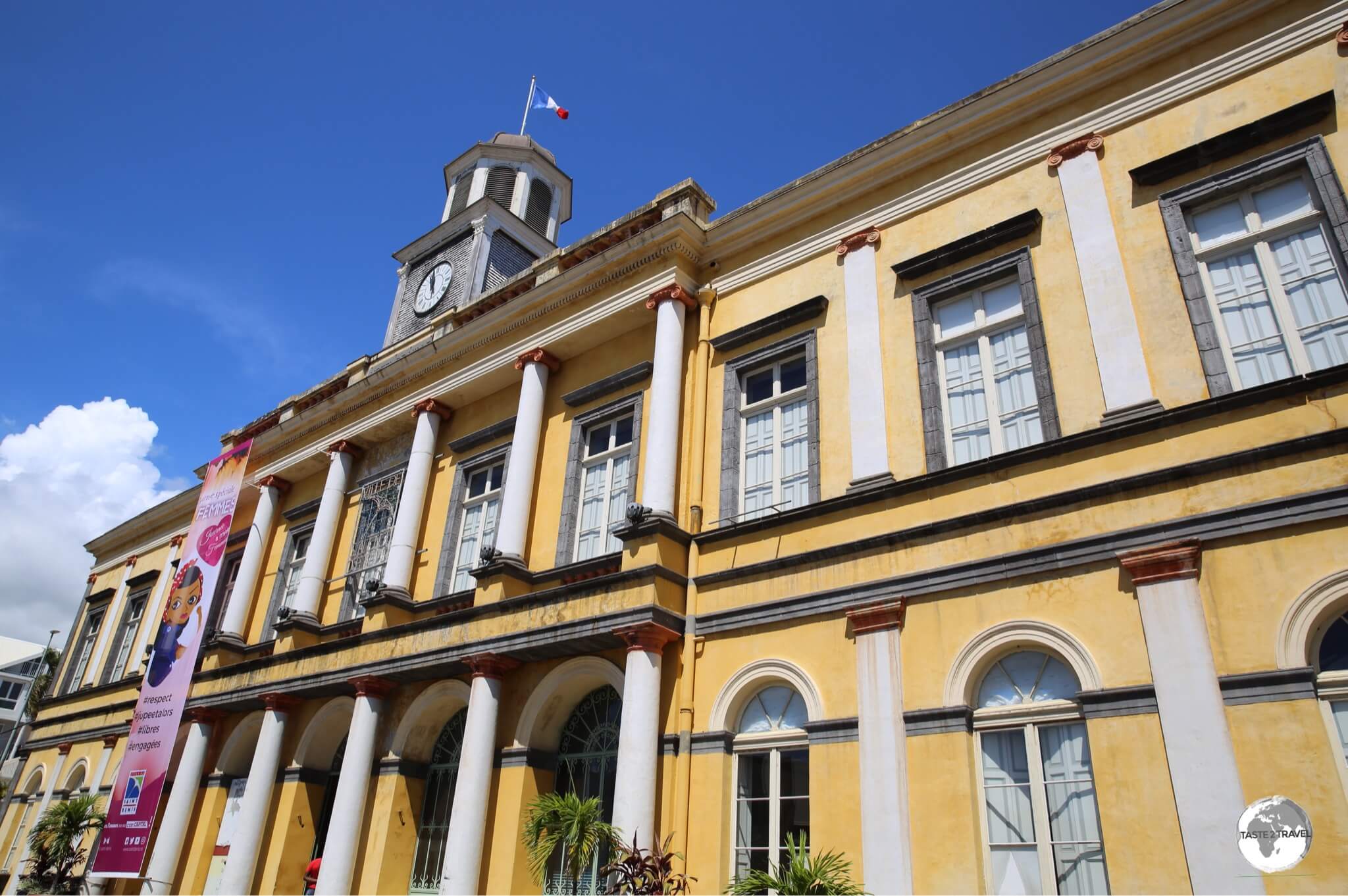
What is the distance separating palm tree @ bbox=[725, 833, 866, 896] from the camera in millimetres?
7754

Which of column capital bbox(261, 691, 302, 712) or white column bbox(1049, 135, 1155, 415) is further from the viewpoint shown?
column capital bbox(261, 691, 302, 712)

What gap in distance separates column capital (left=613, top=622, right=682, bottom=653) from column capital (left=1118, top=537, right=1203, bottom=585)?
496 centimetres

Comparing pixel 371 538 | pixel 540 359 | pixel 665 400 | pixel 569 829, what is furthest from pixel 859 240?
pixel 371 538

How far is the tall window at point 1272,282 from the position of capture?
7.96 metres

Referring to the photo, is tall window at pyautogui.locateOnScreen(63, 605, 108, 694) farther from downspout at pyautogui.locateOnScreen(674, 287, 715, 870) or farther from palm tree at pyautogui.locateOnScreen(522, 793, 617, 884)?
downspout at pyautogui.locateOnScreen(674, 287, 715, 870)

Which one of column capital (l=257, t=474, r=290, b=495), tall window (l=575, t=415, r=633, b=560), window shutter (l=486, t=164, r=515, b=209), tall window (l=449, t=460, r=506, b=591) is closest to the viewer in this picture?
tall window (l=575, t=415, r=633, b=560)

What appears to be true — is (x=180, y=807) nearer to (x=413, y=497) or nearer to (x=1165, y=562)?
(x=413, y=497)

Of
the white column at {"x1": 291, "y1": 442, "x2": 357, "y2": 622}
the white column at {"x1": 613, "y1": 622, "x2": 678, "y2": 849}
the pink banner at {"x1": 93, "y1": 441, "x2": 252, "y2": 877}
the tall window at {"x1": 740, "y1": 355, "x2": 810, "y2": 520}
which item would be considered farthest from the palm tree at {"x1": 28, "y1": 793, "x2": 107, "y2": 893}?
the tall window at {"x1": 740, "y1": 355, "x2": 810, "y2": 520}

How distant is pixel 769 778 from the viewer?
9672 mm


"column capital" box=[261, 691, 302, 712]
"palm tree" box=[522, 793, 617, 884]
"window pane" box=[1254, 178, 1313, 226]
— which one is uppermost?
"window pane" box=[1254, 178, 1313, 226]

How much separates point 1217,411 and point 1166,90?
3905 mm

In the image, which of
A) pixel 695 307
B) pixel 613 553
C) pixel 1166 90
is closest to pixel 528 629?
pixel 613 553

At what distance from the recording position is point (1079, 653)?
8016 millimetres

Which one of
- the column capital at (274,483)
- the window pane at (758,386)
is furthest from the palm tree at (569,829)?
the column capital at (274,483)
